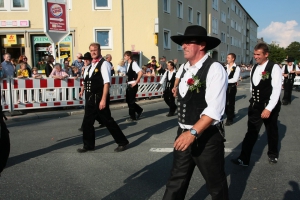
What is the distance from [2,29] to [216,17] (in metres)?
29.9

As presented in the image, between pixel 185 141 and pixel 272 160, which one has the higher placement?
pixel 185 141

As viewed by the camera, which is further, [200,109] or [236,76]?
[236,76]

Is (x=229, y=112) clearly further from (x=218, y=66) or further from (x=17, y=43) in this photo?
(x=17, y=43)

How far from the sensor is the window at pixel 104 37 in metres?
21.8

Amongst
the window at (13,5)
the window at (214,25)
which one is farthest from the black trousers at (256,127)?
the window at (214,25)

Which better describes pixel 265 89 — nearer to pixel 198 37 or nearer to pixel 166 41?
pixel 198 37

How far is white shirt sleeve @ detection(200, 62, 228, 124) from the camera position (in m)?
2.46

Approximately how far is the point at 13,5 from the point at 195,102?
2177 cm

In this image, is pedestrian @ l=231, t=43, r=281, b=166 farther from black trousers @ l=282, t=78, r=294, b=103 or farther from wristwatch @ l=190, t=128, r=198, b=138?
black trousers @ l=282, t=78, r=294, b=103

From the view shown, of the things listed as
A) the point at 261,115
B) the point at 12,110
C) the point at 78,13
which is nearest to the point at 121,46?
the point at 78,13

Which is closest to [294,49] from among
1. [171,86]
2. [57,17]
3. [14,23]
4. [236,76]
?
[14,23]

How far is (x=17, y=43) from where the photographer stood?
21.0m

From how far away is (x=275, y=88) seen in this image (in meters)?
4.54

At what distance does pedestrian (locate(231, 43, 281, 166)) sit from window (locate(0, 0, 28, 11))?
19984 mm
